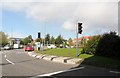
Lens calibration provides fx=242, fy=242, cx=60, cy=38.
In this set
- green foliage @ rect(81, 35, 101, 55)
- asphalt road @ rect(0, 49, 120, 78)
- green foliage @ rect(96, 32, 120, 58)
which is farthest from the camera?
green foliage @ rect(81, 35, 101, 55)

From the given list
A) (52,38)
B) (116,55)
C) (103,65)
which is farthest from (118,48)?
(52,38)

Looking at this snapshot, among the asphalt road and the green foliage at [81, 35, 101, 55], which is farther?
the green foliage at [81, 35, 101, 55]

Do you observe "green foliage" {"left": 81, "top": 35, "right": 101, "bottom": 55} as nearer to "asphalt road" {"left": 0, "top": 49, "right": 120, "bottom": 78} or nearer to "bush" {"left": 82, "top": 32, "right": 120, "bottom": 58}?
"bush" {"left": 82, "top": 32, "right": 120, "bottom": 58}

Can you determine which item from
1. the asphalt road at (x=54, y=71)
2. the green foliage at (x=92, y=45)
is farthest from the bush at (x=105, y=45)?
the asphalt road at (x=54, y=71)

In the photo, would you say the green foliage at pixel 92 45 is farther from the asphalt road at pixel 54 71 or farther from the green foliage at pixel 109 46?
the asphalt road at pixel 54 71

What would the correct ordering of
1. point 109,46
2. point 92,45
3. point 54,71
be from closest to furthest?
point 54,71
point 109,46
point 92,45

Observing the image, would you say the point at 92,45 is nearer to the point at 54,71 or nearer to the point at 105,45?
the point at 105,45

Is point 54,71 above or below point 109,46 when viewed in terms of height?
below

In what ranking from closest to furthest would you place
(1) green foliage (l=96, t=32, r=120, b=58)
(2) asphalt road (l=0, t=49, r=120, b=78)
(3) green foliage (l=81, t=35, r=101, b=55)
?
(2) asphalt road (l=0, t=49, r=120, b=78), (1) green foliage (l=96, t=32, r=120, b=58), (3) green foliage (l=81, t=35, r=101, b=55)

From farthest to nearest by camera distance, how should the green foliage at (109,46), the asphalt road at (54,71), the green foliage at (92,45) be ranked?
the green foliage at (92,45)
the green foliage at (109,46)
the asphalt road at (54,71)

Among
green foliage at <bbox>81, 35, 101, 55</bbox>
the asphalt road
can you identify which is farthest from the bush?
the asphalt road

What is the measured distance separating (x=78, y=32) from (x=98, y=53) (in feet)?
13.6

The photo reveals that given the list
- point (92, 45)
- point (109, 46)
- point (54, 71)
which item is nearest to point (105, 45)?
point (109, 46)

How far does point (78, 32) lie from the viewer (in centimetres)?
2411
